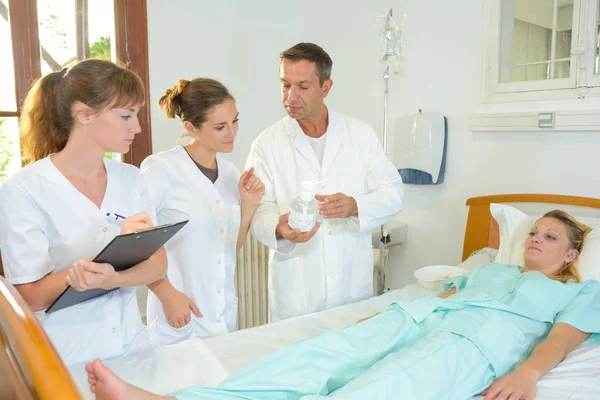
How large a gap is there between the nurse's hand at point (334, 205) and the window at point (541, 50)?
1.23 m

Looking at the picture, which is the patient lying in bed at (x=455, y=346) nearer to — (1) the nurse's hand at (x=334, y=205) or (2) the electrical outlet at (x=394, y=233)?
(1) the nurse's hand at (x=334, y=205)

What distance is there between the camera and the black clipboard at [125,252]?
1.11m

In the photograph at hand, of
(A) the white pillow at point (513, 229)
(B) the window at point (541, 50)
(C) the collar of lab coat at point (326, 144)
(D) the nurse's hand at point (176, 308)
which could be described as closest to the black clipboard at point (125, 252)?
(D) the nurse's hand at point (176, 308)

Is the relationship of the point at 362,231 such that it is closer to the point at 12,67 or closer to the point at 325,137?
the point at 325,137

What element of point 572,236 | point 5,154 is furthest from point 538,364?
point 5,154

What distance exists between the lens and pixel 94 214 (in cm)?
137

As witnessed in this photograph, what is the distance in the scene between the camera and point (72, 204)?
1.33 m

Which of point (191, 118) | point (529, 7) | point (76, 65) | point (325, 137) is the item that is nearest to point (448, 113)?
point (529, 7)

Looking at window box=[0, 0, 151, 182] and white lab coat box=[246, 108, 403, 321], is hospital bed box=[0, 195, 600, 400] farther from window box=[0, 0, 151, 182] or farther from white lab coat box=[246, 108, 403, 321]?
window box=[0, 0, 151, 182]

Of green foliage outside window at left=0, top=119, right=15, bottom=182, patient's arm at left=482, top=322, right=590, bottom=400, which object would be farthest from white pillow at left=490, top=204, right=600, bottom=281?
green foliage outside window at left=0, top=119, right=15, bottom=182

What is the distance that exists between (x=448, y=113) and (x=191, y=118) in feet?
5.27

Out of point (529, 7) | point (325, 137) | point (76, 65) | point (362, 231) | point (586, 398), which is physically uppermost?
point (529, 7)

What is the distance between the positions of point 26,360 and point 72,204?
697mm

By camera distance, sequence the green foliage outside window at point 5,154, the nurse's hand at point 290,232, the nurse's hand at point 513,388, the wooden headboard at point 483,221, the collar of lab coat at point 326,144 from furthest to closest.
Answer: the green foliage outside window at point 5,154 < the wooden headboard at point 483,221 < the collar of lab coat at point 326,144 < the nurse's hand at point 290,232 < the nurse's hand at point 513,388
